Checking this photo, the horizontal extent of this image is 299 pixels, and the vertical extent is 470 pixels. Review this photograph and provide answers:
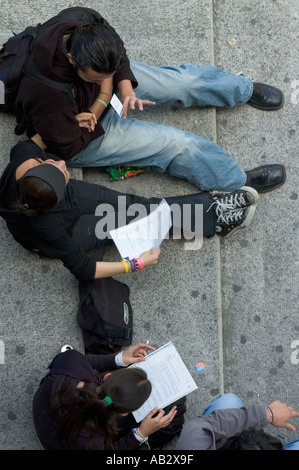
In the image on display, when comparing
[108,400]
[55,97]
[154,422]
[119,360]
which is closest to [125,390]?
[108,400]

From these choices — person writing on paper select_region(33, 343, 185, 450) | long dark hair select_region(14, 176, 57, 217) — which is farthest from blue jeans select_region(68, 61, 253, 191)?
person writing on paper select_region(33, 343, 185, 450)

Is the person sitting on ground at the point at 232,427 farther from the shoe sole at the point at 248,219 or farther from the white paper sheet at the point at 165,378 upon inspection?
the shoe sole at the point at 248,219

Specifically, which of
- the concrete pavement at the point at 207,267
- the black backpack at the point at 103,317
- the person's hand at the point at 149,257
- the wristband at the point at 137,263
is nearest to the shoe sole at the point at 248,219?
the concrete pavement at the point at 207,267

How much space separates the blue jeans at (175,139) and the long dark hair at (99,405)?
4.55 feet

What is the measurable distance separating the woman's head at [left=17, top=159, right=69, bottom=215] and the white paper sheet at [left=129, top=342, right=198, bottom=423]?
3.48 feet

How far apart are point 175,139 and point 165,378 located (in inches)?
57.0

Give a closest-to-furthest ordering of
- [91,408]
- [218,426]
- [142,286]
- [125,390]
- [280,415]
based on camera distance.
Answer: [91,408] < [125,390] < [218,426] < [280,415] < [142,286]

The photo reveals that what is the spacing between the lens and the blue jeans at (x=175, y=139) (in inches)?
133

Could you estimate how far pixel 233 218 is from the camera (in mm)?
3477

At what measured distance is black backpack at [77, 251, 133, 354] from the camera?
3.13 metres

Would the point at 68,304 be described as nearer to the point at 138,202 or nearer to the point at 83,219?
the point at 83,219

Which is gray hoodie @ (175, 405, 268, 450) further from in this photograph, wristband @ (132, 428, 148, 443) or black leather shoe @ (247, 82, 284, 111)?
black leather shoe @ (247, 82, 284, 111)

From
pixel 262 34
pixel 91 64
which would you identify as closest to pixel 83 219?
pixel 91 64

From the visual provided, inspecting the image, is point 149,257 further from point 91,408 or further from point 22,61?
point 22,61
